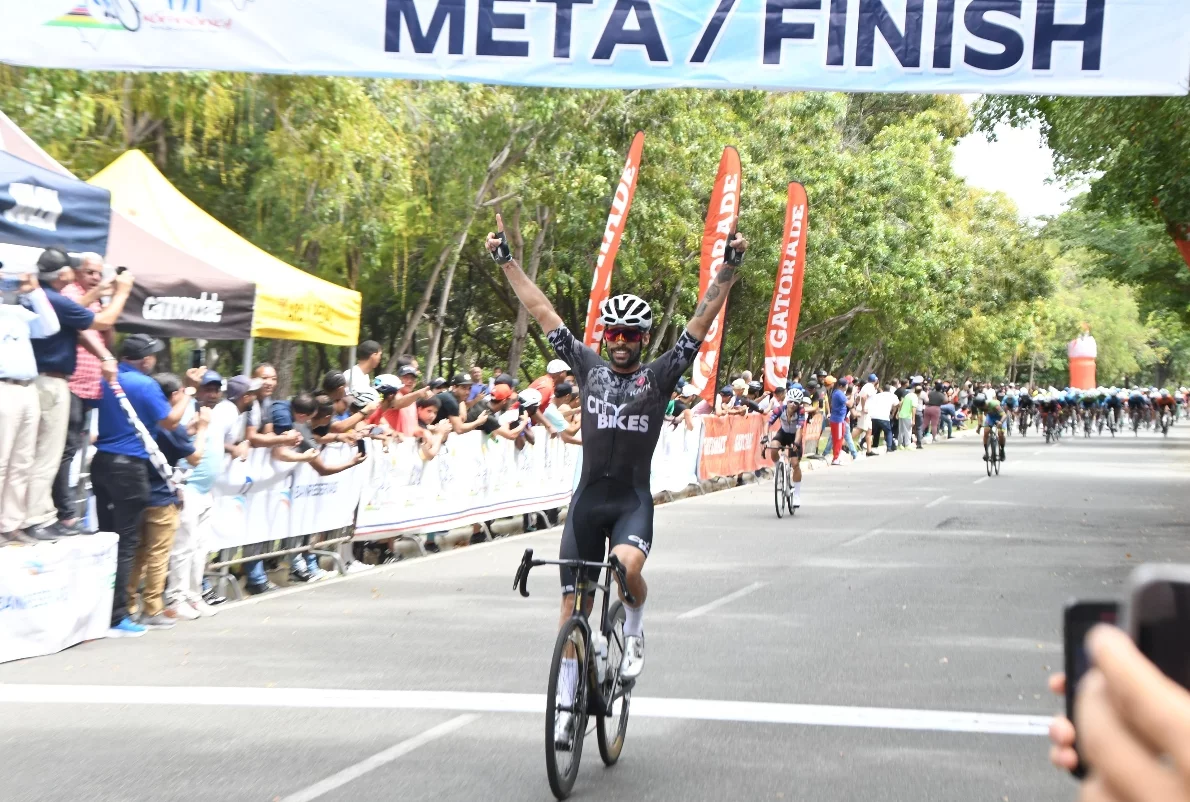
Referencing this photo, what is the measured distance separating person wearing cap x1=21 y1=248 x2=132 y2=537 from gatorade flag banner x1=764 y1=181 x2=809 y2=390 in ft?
66.2

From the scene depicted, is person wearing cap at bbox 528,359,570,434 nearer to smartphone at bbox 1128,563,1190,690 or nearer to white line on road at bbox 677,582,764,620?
white line on road at bbox 677,582,764,620

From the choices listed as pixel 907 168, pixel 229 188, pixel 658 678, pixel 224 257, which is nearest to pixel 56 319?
pixel 658 678

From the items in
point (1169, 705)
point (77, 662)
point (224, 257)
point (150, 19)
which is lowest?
point (77, 662)

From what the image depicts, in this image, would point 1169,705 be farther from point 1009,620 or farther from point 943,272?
point 943,272

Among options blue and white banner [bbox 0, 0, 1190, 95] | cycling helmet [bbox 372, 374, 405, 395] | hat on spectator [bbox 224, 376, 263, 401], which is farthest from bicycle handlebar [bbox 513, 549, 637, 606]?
cycling helmet [bbox 372, 374, 405, 395]

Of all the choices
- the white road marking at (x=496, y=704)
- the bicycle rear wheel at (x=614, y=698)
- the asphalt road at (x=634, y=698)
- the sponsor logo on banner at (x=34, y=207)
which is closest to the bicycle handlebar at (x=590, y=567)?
the bicycle rear wheel at (x=614, y=698)

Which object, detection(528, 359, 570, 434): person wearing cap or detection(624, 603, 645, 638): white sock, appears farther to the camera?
detection(528, 359, 570, 434): person wearing cap

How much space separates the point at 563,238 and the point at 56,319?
26.4m

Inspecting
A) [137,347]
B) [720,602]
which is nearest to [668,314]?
[720,602]

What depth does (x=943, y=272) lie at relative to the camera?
53.0 metres

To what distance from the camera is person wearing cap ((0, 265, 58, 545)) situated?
933cm

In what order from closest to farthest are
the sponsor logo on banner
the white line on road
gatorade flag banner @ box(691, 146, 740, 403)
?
the sponsor logo on banner < the white line on road < gatorade flag banner @ box(691, 146, 740, 403)

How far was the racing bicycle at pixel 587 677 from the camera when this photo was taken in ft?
19.2

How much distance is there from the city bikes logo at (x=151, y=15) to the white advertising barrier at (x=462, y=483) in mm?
5969
